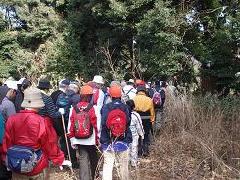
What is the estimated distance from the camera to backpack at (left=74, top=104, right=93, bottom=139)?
784 centimetres

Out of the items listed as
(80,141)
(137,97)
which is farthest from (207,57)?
(80,141)

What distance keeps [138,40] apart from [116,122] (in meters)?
13.1

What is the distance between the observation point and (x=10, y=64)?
3186 centimetres

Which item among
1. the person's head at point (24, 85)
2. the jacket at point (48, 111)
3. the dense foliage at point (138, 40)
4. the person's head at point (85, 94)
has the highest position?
the dense foliage at point (138, 40)

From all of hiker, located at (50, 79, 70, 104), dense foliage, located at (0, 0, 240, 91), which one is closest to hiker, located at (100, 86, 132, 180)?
hiker, located at (50, 79, 70, 104)

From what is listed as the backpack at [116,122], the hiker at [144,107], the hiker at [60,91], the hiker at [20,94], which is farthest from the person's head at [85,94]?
the hiker at [144,107]

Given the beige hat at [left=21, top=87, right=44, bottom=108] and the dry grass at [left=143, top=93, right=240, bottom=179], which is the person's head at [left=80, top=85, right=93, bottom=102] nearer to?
the dry grass at [left=143, top=93, right=240, bottom=179]

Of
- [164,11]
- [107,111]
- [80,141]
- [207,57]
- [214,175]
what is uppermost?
[164,11]

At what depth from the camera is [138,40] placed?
20.3 metres

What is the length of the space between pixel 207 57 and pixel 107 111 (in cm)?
1078

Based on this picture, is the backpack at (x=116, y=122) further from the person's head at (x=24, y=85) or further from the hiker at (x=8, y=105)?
the person's head at (x=24, y=85)

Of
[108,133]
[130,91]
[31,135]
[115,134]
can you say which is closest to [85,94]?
[108,133]

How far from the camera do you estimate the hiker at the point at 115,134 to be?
7.50 meters

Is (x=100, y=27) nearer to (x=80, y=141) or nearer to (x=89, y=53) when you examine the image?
(x=89, y=53)
